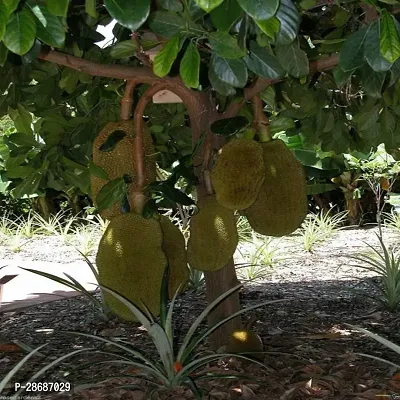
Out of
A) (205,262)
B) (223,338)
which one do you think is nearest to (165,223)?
(205,262)

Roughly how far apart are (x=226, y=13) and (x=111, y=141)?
0.74m

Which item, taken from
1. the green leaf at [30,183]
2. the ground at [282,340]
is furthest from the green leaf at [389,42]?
the green leaf at [30,183]

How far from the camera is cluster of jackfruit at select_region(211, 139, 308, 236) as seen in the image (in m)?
1.43

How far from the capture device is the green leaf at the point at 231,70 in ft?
3.23

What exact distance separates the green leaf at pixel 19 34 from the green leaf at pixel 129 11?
13 cm

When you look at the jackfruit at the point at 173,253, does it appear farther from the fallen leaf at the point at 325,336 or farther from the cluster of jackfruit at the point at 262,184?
the fallen leaf at the point at 325,336

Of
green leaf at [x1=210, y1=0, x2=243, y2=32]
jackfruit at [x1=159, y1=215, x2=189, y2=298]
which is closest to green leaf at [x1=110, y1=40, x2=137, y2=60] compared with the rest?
jackfruit at [x1=159, y1=215, x2=189, y2=298]

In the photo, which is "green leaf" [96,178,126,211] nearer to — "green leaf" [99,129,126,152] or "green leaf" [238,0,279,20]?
"green leaf" [99,129,126,152]

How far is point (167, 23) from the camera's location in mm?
953

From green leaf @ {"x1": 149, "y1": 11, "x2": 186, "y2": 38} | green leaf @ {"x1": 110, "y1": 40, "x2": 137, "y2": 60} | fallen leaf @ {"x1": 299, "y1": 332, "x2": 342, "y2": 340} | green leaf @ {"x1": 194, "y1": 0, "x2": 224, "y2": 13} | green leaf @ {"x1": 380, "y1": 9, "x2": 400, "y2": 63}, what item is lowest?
fallen leaf @ {"x1": 299, "y1": 332, "x2": 342, "y2": 340}

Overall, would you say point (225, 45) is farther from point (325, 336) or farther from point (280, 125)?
point (325, 336)

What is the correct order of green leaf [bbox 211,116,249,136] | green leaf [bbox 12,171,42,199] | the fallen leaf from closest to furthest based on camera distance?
1. green leaf [bbox 211,116,249,136]
2. green leaf [bbox 12,171,42,199]
3. the fallen leaf

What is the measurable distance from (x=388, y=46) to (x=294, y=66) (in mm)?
356

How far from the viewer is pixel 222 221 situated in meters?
1.53
